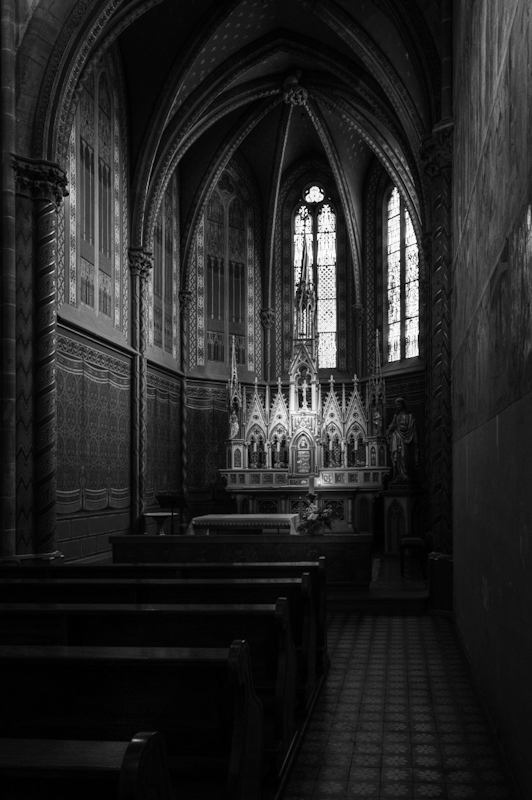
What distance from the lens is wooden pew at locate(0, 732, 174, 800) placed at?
7.17 ft

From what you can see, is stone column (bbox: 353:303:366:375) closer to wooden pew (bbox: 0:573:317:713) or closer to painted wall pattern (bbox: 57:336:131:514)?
painted wall pattern (bbox: 57:336:131:514)

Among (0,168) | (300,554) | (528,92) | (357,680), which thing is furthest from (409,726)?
(0,168)

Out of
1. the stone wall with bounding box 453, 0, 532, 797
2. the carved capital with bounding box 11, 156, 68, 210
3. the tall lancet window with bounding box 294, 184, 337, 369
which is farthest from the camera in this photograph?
the tall lancet window with bounding box 294, 184, 337, 369

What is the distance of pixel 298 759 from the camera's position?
5508mm

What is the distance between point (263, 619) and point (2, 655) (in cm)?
191

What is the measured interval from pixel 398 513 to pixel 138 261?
8798 mm

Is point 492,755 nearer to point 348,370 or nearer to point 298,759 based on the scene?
point 298,759

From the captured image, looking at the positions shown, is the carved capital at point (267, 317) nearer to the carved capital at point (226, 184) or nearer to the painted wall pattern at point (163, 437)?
the carved capital at point (226, 184)

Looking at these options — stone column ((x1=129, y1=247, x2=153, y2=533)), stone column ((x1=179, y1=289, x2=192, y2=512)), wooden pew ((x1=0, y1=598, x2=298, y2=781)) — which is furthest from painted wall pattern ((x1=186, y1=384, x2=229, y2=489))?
wooden pew ((x1=0, y1=598, x2=298, y2=781))

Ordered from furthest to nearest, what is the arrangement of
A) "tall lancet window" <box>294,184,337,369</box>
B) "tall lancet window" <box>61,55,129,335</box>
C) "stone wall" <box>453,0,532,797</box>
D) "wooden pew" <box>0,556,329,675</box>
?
1. "tall lancet window" <box>294,184,337,369</box>
2. "tall lancet window" <box>61,55,129,335</box>
3. "wooden pew" <box>0,556,329,675</box>
4. "stone wall" <box>453,0,532,797</box>

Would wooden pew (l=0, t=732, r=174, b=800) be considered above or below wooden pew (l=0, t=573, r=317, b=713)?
above

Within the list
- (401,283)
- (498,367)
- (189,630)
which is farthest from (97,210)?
(189,630)

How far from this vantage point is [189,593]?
20.7 ft

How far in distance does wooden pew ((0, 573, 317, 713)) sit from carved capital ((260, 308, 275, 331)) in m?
19.4
